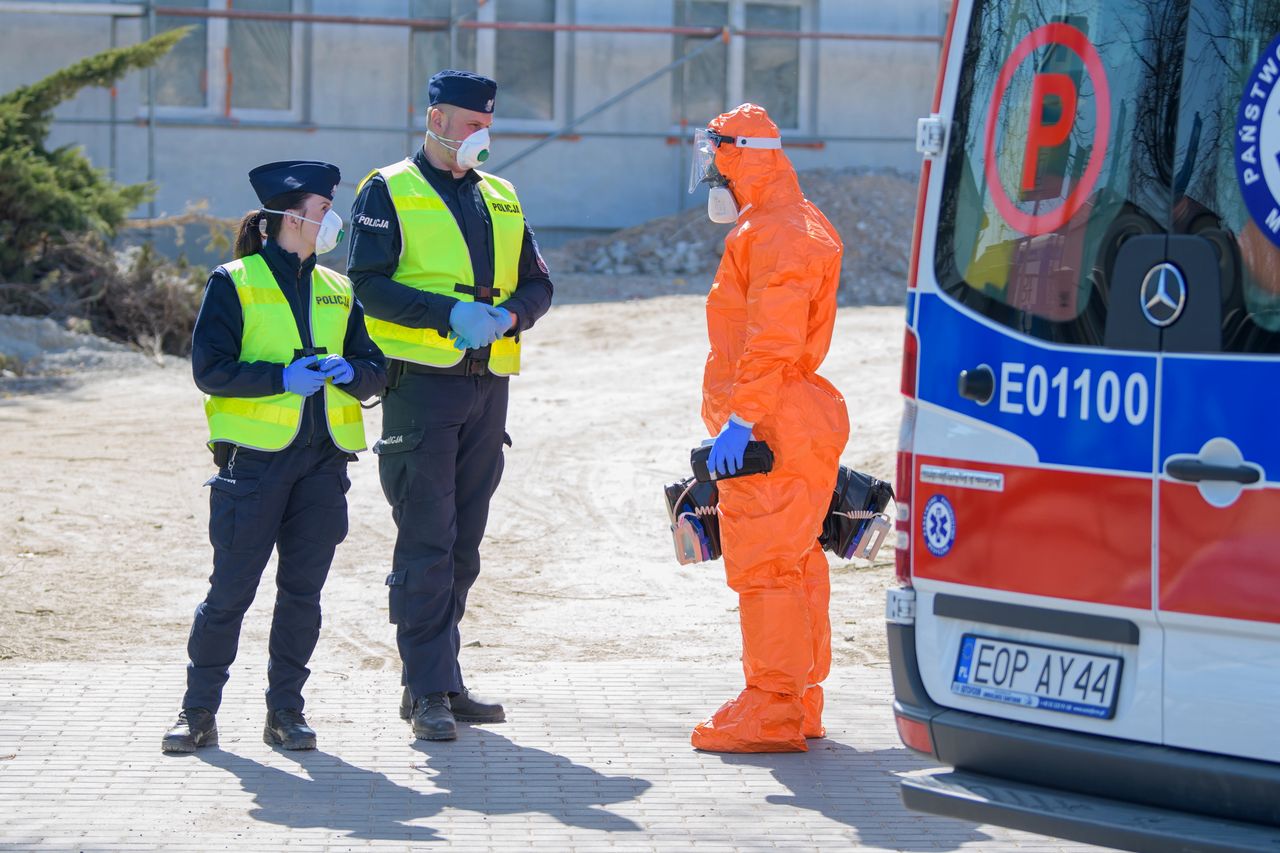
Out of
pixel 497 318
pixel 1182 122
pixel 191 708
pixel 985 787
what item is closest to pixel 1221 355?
pixel 1182 122

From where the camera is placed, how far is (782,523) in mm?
5441

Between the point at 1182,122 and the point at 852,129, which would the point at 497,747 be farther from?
the point at 852,129

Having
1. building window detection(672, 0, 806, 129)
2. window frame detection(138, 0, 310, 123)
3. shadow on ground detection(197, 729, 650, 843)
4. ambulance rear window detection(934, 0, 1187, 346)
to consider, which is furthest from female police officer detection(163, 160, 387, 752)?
building window detection(672, 0, 806, 129)

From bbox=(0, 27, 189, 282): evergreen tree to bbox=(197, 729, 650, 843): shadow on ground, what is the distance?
37.8 ft

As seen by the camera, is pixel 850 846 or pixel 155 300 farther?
pixel 155 300

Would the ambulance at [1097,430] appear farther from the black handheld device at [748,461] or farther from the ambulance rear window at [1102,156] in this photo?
the black handheld device at [748,461]

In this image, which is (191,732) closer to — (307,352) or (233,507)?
(233,507)

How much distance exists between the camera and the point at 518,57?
22.8 meters

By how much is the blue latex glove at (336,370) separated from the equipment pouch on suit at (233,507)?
1.34ft

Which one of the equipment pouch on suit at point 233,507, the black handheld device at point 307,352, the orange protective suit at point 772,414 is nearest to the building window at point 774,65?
the orange protective suit at point 772,414

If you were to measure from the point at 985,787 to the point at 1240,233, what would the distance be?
140cm

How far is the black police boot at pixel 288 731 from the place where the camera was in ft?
18.0

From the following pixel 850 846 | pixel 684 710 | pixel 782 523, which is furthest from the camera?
pixel 684 710

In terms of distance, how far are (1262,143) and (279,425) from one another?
123 inches
